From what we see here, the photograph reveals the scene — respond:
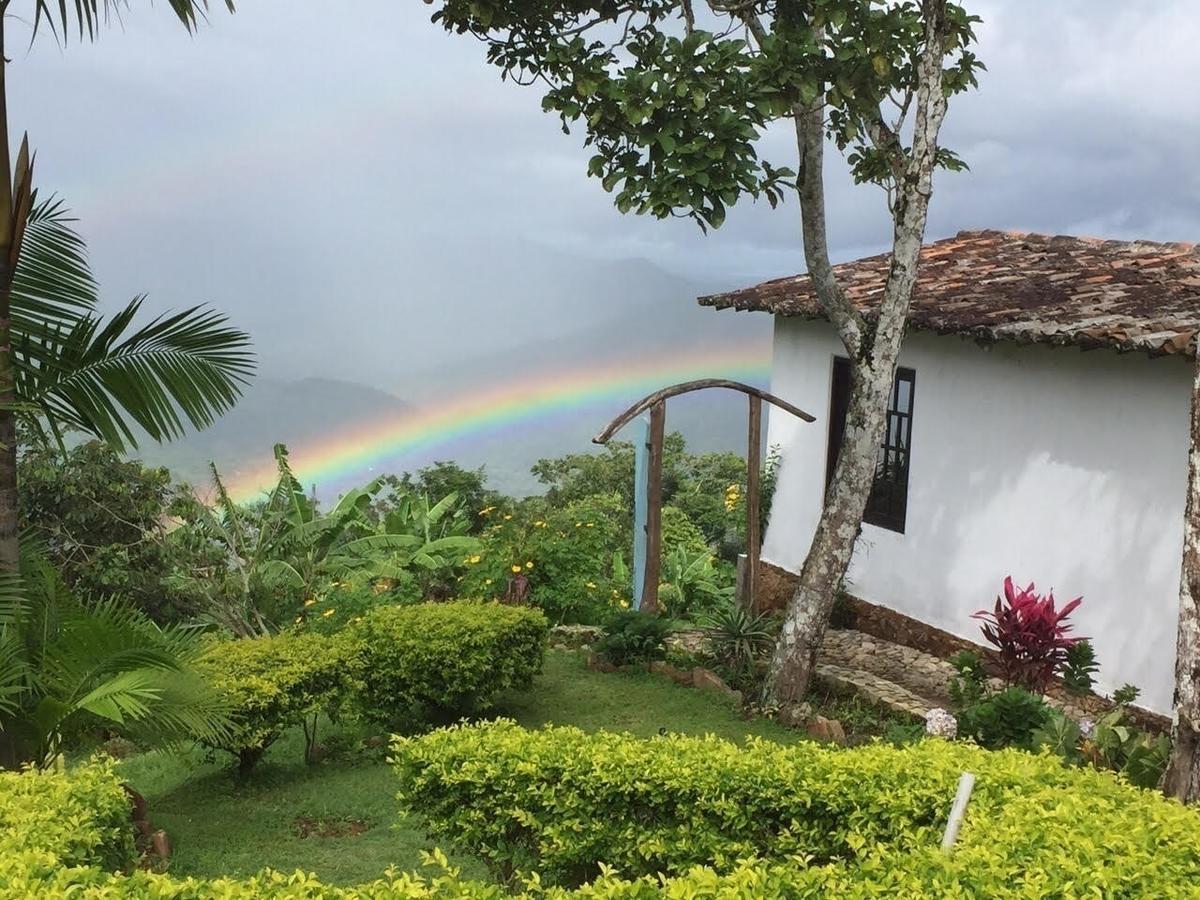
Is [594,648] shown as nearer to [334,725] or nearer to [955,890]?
[334,725]

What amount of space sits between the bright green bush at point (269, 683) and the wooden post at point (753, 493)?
4.05 metres

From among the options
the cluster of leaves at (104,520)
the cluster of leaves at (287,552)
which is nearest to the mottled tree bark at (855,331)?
the cluster of leaves at (287,552)

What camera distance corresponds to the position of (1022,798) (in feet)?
14.9

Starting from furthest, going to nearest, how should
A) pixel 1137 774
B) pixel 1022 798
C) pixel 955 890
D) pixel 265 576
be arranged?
1. pixel 265 576
2. pixel 1137 774
3. pixel 1022 798
4. pixel 955 890

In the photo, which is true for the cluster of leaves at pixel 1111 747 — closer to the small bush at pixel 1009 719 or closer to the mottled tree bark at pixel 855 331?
the small bush at pixel 1009 719

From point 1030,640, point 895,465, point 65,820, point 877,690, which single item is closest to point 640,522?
point 895,465

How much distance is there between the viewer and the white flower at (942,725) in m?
7.64

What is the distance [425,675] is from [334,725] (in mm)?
1506

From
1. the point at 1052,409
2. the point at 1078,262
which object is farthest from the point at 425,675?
the point at 1078,262

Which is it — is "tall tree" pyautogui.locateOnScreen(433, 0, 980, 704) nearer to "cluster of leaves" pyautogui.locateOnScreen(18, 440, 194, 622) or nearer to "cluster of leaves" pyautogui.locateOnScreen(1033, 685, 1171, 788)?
"cluster of leaves" pyautogui.locateOnScreen(1033, 685, 1171, 788)

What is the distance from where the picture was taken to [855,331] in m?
8.52

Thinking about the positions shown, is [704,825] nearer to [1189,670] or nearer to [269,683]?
[1189,670]

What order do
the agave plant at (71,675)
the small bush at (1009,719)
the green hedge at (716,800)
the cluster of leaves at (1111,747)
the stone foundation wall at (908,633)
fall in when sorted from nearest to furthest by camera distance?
the green hedge at (716,800) → the agave plant at (71,675) → the cluster of leaves at (1111,747) → the small bush at (1009,719) → the stone foundation wall at (908,633)

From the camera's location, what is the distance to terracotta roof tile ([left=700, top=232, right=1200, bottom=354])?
8.41 metres
